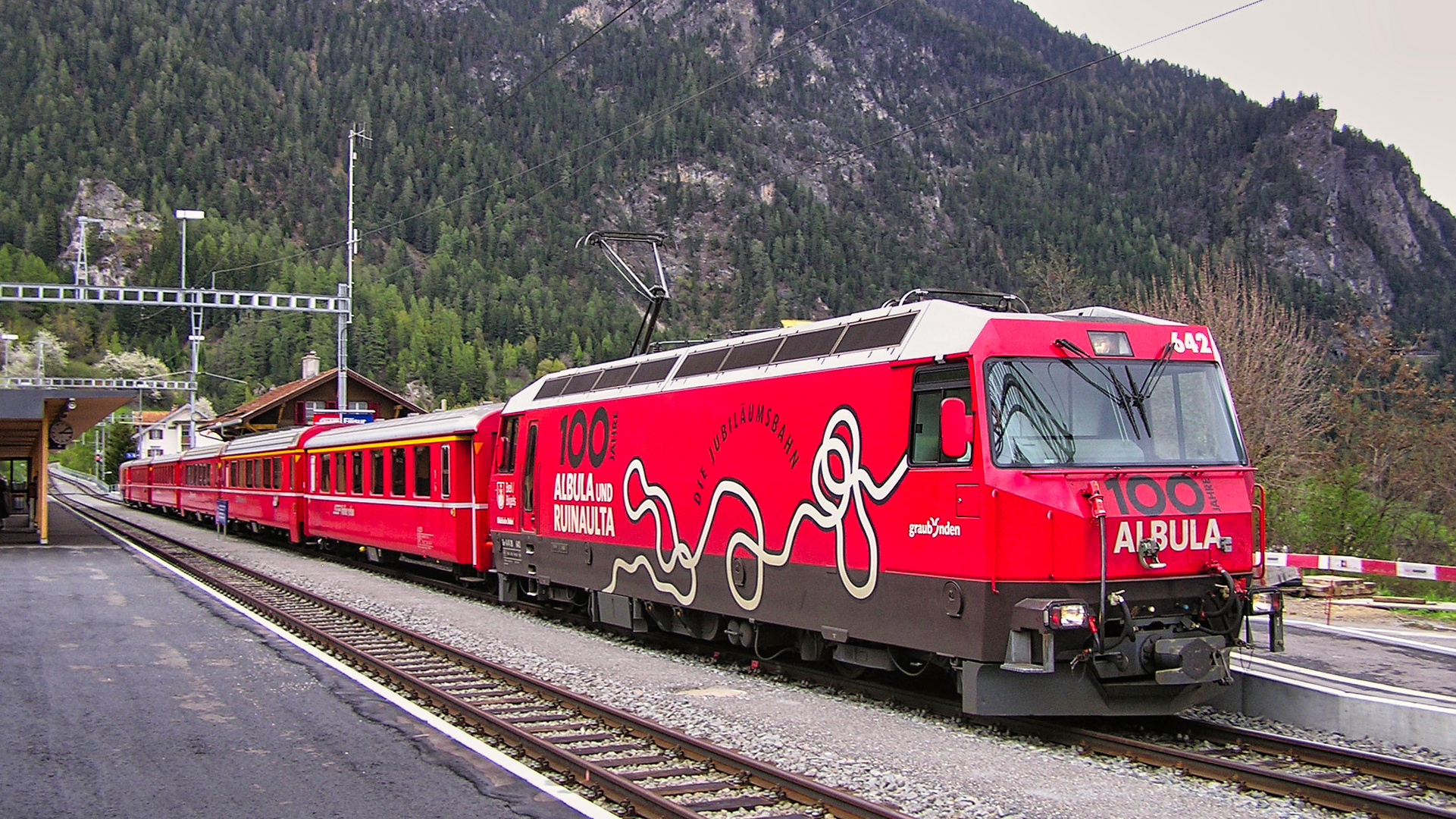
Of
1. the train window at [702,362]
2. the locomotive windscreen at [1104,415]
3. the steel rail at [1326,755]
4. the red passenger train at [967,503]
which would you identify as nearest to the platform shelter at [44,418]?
the train window at [702,362]

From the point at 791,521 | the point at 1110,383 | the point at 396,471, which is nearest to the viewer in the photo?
the point at 1110,383

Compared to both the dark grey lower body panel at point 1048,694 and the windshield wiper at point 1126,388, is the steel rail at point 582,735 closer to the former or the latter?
the dark grey lower body panel at point 1048,694

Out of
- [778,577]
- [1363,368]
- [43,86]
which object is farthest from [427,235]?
[778,577]

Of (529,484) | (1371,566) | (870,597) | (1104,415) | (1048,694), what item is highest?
(1104,415)

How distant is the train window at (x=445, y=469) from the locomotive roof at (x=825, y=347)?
5443 millimetres

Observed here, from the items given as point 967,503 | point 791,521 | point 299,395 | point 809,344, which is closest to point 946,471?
point 967,503

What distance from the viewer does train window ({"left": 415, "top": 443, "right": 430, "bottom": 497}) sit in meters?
20.6

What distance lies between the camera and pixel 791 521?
10594 mm

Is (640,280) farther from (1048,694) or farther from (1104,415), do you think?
(1048,694)

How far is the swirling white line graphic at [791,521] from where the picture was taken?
959cm

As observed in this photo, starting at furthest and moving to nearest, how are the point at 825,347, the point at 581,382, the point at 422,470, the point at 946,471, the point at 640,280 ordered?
the point at 422,470
the point at 640,280
the point at 581,382
the point at 825,347
the point at 946,471

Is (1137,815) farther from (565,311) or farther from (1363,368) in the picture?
(565,311)

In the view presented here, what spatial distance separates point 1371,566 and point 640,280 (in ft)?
35.0

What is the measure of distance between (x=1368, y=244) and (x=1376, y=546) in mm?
173932
